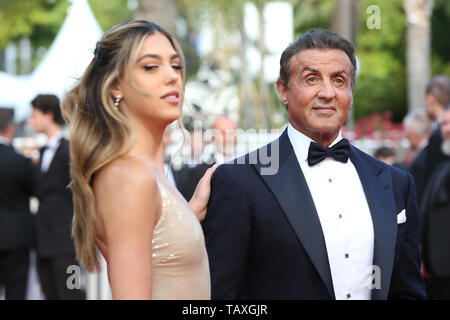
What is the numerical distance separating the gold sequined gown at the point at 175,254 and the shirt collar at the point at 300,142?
3.04 ft

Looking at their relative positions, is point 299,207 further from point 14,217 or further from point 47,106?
point 14,217

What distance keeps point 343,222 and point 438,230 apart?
3.46 metres

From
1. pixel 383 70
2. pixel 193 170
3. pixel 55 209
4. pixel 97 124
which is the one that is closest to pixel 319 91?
pixel 97 124

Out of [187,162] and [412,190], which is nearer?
[412,190]

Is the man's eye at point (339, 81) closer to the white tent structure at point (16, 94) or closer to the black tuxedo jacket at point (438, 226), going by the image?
the black tuxedo jacket at point (438, 226)

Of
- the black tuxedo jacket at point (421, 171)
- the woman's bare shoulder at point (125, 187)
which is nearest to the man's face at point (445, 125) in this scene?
the black tuxedo jacket at point (421, 171)

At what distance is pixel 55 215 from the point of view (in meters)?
7.05

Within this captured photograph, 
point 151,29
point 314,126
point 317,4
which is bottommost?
point 314,126

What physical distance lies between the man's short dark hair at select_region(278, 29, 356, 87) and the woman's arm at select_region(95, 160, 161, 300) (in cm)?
119
